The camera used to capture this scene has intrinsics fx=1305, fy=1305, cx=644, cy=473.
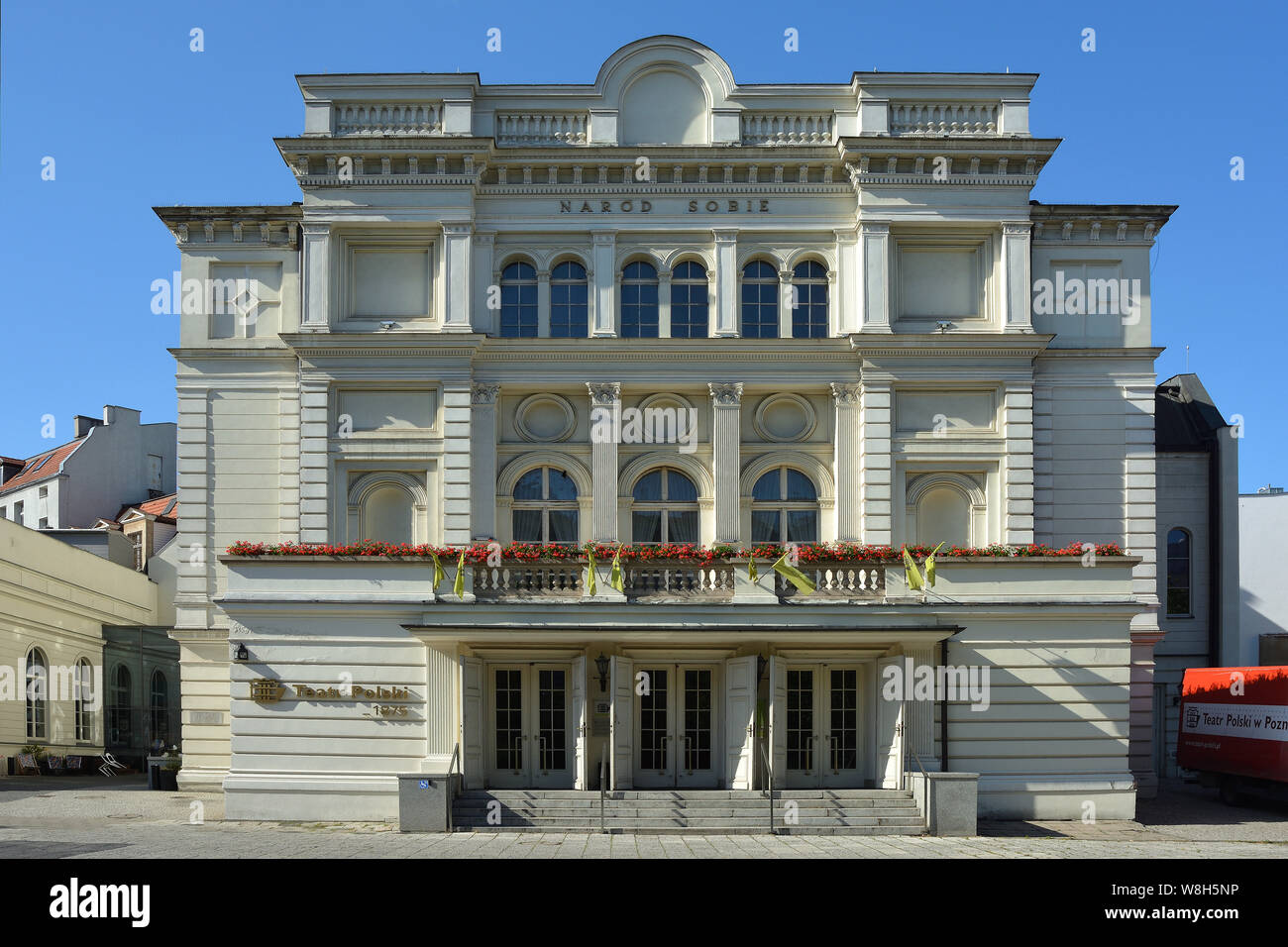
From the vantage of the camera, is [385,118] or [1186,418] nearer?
[385,118]

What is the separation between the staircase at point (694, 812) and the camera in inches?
996

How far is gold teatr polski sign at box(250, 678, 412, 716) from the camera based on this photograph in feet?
Result: 91.1

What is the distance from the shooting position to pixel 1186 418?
39875mm

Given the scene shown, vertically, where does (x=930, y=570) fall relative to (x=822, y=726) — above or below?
above

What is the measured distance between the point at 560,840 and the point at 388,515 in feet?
39.6

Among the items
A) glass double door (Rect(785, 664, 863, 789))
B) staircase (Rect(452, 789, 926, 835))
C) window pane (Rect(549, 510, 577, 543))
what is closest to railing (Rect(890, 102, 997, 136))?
window pane (Rect(549, 510, 577, 543))

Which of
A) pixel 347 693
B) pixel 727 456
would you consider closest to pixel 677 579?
pixel 727 456

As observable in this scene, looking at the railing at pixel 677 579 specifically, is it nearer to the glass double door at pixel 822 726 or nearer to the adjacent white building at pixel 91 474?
the glass double door at pixel 822 726

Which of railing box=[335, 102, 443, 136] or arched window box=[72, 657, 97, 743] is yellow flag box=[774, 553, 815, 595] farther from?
arched window box=[72, 657, 97, 743]

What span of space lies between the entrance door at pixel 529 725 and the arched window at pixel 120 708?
25612mm

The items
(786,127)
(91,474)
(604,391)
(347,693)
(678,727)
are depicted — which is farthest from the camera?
(91,474)

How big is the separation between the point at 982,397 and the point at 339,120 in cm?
1779

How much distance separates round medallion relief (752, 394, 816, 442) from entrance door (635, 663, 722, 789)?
733 cm

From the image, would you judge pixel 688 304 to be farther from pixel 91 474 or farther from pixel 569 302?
pixel 91 474
